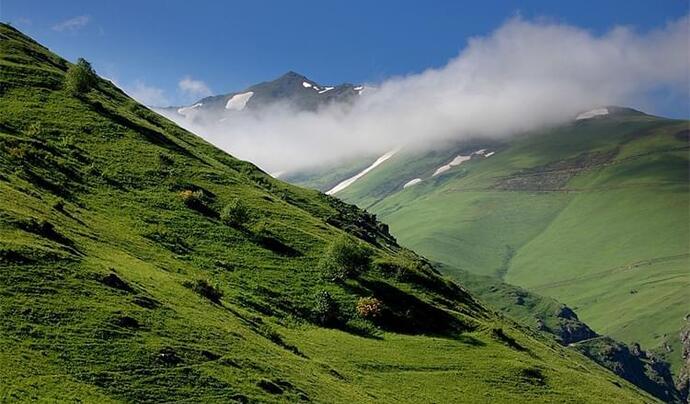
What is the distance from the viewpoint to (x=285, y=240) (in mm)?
92625

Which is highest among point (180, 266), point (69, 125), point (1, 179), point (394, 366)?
point (69, 125)

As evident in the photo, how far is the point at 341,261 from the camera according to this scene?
87.2m

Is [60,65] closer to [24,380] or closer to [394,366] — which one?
[394,366]

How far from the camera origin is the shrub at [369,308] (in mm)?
81438

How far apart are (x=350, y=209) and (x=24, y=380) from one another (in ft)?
416

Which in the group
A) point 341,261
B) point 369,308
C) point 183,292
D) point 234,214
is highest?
point 234,214

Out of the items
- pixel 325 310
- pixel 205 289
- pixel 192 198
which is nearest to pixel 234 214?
pixel 192 198

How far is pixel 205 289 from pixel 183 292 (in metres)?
3.90

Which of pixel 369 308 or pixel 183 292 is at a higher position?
pixel 183 292

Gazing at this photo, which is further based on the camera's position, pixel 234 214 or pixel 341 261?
pixel 234 214

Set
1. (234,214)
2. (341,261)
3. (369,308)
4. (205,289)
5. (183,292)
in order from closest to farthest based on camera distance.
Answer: (183,292)
(205,289)
(369,308)
(341,261)
(234,214)

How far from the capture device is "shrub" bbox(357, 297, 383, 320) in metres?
81.4

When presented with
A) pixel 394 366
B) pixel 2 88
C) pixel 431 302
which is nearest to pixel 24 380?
pixel 394 366

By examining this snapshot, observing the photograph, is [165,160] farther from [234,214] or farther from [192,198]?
[234,214]
